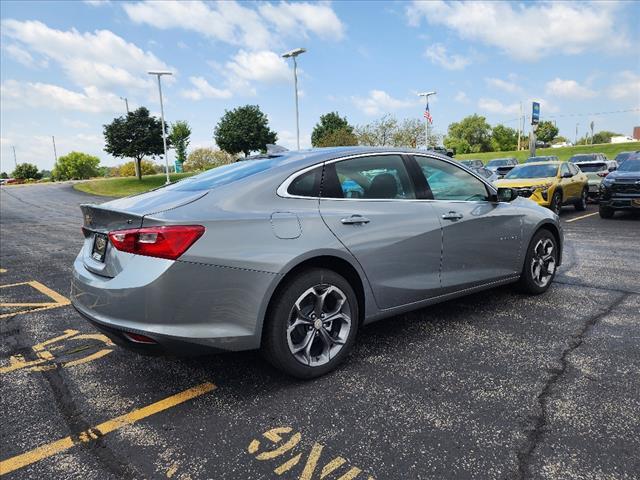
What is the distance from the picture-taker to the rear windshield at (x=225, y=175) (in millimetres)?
3189

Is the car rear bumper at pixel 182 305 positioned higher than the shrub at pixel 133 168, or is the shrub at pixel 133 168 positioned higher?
the shrub at pixel 133 168

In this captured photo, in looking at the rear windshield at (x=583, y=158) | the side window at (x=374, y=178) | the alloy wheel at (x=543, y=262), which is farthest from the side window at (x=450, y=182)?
the rear windshield at (x=583, y=158)

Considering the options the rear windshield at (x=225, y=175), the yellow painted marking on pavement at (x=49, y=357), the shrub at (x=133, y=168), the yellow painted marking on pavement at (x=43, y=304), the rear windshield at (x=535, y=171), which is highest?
the shrub at (x=133, y=168)

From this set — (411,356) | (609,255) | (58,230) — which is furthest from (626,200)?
(58,230)

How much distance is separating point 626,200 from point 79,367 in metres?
12.1

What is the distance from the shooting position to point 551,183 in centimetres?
1238

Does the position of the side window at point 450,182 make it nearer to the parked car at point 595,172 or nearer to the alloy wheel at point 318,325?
the alloy wheel at point 318,325

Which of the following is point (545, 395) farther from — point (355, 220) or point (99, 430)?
point (99, 430)

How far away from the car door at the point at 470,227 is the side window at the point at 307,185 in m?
1.08

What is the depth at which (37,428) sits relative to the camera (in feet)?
8.64

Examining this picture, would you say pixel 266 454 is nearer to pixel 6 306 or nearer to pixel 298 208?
pixel 298 208

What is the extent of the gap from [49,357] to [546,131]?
124 metres

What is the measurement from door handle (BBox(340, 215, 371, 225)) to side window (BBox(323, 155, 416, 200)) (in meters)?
0.18

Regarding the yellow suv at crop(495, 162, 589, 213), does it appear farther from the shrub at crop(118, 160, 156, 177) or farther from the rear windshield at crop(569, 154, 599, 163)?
the shrub at crop(118, 160, 156, 177)
